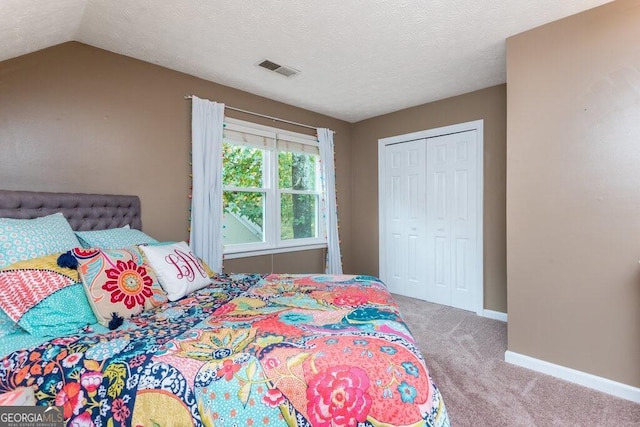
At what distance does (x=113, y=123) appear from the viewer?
2.57 metres

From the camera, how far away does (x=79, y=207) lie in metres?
2.26

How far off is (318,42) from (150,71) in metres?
1.59

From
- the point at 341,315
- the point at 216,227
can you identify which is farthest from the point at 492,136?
the point at 216,227

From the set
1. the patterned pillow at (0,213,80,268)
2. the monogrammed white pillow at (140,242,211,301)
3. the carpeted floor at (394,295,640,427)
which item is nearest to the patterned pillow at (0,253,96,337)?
the patterned pillow at (0,213,80,268)

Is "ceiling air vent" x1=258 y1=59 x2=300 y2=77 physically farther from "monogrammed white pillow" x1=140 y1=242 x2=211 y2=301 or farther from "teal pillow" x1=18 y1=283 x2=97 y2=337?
"teal pillow" x1=18 y1=283 x2=97 y2=337

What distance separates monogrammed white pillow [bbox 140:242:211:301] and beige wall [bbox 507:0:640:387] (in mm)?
2430

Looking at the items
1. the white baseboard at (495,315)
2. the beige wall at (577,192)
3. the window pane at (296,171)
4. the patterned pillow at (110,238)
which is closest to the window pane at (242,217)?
the window pane at (296,171)

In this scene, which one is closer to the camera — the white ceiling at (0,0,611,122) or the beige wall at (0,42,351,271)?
the white ceiling at (0,0,611,122)

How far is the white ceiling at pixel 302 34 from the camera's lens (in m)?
1.98

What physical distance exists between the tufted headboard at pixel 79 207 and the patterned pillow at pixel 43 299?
2.33 feet

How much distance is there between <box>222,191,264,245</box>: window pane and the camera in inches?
134

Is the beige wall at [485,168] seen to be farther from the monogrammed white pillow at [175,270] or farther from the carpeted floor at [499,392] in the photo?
the monogrammed white pillow at [175,270]

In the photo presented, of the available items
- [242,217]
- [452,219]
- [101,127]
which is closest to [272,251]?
[242,217]

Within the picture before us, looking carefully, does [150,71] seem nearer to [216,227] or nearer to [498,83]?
[216,227]
